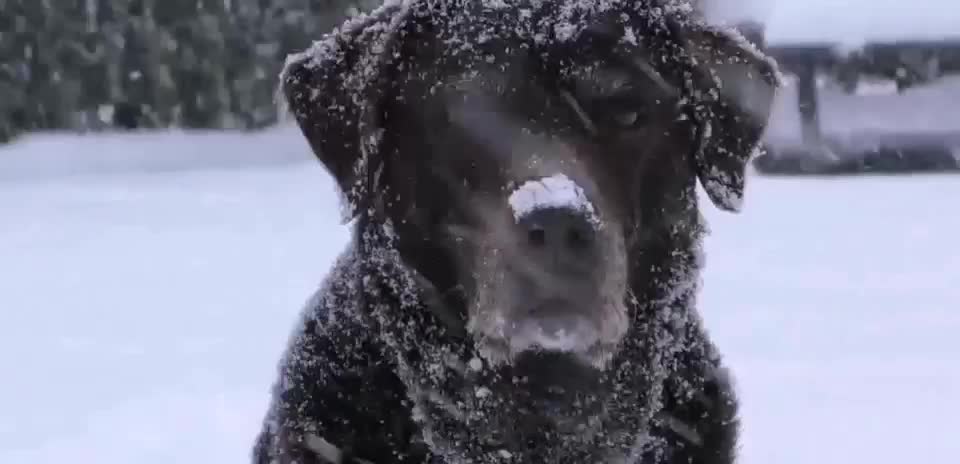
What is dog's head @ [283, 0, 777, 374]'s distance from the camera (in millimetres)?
2117

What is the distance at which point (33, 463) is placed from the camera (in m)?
3.52

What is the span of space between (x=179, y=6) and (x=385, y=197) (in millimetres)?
7989

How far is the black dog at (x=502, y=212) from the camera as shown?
85.0 inches

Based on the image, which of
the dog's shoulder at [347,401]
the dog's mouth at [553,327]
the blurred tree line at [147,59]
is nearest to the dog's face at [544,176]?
the dog's mouth at [553,327]

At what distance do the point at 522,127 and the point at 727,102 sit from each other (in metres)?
0.41

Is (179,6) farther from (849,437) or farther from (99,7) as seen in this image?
(849,437)

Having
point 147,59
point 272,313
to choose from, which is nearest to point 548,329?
point 272,313

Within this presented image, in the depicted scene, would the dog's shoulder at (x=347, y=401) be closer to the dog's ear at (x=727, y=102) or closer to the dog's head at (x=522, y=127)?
the dog's head at (x=522, y=127)

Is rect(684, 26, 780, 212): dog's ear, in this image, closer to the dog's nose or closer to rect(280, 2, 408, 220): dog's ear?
the dog's nose

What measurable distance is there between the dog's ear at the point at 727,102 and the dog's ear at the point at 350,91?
58 cm

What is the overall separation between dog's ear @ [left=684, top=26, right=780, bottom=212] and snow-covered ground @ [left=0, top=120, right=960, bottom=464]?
4.44 feet

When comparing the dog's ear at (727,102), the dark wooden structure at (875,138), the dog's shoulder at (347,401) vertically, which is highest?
the dog's ear at (727,102)

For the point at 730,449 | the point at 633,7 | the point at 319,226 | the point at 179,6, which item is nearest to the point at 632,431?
the point at 730,449

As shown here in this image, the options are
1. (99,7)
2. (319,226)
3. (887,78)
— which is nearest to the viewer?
(319,226)
